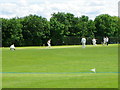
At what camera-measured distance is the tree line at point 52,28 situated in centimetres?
6838

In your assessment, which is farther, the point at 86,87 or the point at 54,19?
the point at 54,19

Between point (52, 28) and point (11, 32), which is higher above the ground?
point (52, 28)

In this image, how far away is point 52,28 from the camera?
2987 inches

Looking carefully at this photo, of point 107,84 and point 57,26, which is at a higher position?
point 57,26

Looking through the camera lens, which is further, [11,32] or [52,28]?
[52,28]

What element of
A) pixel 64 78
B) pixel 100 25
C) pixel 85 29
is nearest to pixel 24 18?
pixel 85 29

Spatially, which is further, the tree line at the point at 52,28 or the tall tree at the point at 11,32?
the tree line at the point at 52,28

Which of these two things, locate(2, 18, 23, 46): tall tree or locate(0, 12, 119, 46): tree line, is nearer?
locate(2, 18, 23, 46): tall tree

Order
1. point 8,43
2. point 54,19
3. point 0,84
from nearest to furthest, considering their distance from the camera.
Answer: point 0,84 < point 8,43 < point 54,19

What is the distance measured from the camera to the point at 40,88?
29.2 feet

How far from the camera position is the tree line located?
6838cm

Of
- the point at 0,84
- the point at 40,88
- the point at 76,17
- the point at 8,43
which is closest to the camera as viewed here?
the point at 40,88

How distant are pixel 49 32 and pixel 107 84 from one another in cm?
6477

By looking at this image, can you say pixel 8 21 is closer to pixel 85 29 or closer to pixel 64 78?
pixel 85 29
